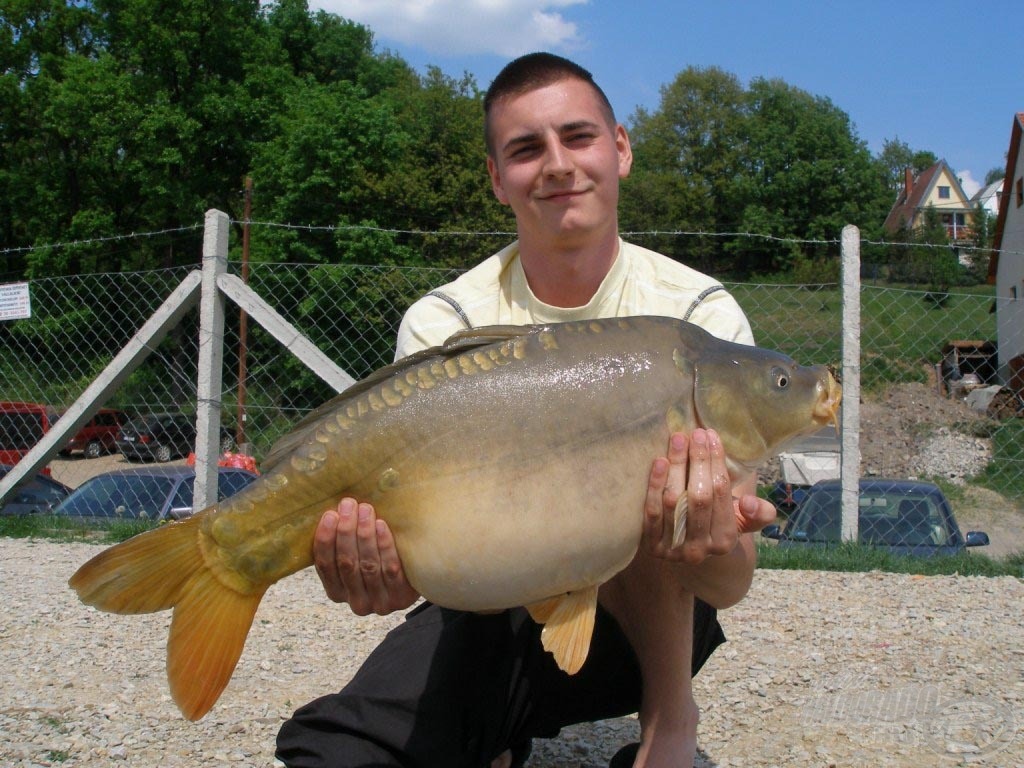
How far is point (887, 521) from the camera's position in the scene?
4984 mm

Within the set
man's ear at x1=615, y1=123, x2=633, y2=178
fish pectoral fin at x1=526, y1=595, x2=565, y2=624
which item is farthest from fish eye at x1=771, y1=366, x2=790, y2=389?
man's ear at x1=615, y1=123, x2=633, y2=178

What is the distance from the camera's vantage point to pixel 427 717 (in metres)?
2.02

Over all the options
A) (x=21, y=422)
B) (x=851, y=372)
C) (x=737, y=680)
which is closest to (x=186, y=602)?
(x=737, y=680)

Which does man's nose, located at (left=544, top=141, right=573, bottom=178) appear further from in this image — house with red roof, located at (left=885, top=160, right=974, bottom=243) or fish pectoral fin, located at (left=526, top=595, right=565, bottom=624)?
house with red roof, located at (left=885, top=160, right=974, bottom=243)

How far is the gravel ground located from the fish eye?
3.78 ft

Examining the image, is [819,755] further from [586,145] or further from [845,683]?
[586,145]

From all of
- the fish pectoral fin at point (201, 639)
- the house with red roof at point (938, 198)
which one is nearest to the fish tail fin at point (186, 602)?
the fish pectoral fin at point (201, 639)

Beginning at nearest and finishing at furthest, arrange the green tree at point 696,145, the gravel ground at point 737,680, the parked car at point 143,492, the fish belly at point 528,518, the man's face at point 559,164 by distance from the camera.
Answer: the fish belly at point 528,518
the man's face at point 559,164
the gravel ground at point 737,680
the parked car at point 143,492
the green tree at point 696,145

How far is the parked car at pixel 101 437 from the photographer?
Answer: 9.38 metres

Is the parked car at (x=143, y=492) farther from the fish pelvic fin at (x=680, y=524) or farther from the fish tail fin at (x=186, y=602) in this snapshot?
the fish pelvic fin at (x=680, y=524)

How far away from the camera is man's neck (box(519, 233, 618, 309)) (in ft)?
7.12

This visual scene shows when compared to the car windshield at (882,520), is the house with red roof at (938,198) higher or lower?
higher

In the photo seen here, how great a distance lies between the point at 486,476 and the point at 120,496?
5.75m

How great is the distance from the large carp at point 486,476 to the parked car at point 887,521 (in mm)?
3147
